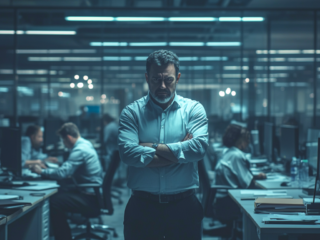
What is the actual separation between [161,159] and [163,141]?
0.54ft

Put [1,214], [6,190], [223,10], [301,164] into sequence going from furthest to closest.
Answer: [223,10]
[301,164]
[6,190]
[1,214]

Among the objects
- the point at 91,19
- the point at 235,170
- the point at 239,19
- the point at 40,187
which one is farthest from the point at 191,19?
the point at 40,187

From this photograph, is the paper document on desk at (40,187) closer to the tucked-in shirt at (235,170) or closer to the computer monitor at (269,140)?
the tucked-in shirt at (235,170)

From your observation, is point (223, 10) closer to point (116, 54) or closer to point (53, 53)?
point (116, 54)

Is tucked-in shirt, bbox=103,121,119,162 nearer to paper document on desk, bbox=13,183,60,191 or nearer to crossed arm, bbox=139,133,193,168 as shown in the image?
paper document on desk, bbox=13,183,60,191

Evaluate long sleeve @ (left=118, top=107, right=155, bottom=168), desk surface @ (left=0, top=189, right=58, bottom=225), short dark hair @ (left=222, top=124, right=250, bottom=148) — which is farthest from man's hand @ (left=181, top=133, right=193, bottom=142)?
short dark hair @ (left=222, top=124, right=250, bottom=148)

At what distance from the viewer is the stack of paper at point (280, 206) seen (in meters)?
2.21

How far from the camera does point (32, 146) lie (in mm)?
5156

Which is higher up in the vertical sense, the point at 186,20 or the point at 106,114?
the point at 186,20

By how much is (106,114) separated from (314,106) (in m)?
4.39

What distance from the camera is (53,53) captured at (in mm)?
7145

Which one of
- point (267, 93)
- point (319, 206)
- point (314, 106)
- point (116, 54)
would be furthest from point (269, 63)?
point (319, 206)

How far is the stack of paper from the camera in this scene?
221 cm

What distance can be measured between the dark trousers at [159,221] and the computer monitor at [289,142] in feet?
7.47
